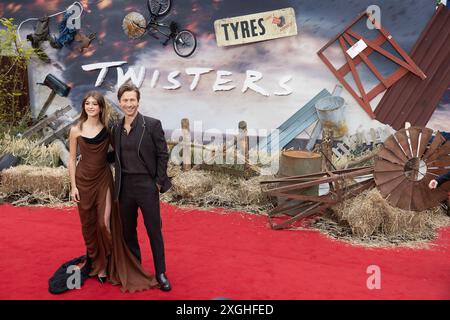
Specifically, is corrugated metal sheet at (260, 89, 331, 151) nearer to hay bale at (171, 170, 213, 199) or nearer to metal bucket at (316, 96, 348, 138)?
metal bucket at (316, 96, 348, 138)

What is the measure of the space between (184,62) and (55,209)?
3.31m

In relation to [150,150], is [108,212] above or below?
below

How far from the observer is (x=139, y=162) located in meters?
3.52

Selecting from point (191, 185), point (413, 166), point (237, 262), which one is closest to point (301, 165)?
point (413, 166)

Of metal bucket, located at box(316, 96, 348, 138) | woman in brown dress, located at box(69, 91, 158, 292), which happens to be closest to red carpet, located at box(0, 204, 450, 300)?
woman in brown dress, located at box(69, 91, 158, 292)

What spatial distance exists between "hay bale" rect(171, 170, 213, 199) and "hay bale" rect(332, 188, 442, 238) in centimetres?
218

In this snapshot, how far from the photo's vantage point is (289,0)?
6.85 metres

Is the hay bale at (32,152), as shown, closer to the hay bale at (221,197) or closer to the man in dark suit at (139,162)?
the hay bale at (221,197)

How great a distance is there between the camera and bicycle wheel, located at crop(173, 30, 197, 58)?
7.39m

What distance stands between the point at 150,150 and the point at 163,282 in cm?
114

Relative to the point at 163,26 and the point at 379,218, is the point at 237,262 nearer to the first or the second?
the point at 379,218

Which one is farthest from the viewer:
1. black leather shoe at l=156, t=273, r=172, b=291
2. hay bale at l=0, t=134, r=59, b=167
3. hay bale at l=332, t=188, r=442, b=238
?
hay bale at l=0, t=134, r=59, b=167

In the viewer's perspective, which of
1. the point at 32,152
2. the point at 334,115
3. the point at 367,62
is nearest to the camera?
the point at 367,62

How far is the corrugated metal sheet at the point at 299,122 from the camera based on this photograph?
22.9 ft
